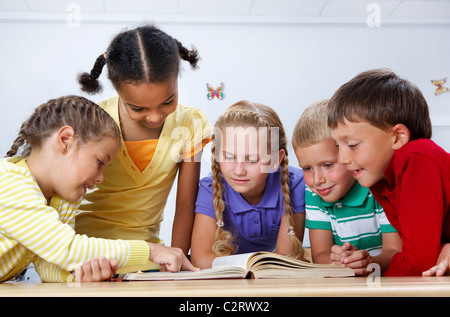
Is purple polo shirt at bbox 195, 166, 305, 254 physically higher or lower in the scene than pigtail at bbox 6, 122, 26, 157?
lower

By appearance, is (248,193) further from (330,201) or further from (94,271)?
(94,271)

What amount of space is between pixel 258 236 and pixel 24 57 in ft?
3.63

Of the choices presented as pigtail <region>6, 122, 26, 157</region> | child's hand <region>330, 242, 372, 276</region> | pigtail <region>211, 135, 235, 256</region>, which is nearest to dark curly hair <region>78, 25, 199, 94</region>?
pigtail <region>6, 122, 26, 157</region>

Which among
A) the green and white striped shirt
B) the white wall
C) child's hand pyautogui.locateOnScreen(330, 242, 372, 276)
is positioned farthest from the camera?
the white wall

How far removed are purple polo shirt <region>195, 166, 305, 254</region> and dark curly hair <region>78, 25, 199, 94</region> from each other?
408 millimetres

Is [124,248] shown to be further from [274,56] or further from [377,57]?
[377,57]

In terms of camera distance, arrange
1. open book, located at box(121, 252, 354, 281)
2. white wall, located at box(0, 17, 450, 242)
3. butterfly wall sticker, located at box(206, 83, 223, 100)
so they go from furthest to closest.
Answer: butterfly wall sticker, located at box(206, 83, 223, 100) < white wall, located at box(0, 17, 450, 242) < open book, located at box(121, 252, 354, 281)

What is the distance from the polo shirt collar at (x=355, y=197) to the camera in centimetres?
121

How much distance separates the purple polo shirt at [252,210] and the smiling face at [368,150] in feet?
1.30

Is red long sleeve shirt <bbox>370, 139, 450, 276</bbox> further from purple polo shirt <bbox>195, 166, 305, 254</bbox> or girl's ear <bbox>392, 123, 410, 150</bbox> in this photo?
purple polo shirt <bbox>195, 166, 305, 254</bbox>

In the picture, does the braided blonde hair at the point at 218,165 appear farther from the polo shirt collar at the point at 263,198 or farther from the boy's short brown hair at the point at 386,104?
the boy's short brown hair at the point at 386,104

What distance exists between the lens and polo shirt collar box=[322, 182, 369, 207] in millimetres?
1209
